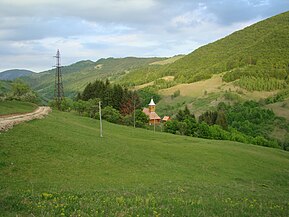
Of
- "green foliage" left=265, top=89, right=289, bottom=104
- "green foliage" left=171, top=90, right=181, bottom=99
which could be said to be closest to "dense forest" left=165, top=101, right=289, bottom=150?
"green foliage" left=265, top=89, right=289, bottom=104

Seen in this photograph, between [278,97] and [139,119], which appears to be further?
[278,97]

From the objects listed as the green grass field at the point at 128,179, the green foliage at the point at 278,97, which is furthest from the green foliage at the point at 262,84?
the green grass field at the point at 128,179

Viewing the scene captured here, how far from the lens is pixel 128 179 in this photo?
23.1 metres

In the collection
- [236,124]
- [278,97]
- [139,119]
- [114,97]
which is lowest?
[236,124]

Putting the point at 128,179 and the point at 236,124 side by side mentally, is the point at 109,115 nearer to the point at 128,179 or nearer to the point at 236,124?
the point at 128,179

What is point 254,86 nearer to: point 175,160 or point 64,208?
point 175,160

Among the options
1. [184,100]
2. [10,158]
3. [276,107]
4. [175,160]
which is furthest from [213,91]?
[10,158]

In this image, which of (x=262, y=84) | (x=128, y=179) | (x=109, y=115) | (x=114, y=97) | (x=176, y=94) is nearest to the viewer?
(x=128, y=179)

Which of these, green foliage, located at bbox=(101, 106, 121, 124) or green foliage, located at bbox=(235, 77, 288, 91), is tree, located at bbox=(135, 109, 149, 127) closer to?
green foliage, located at bbox=(101, 106, 121, 124)

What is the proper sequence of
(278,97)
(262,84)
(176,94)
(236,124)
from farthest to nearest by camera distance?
(176,94) → (262,84) → (278,97) → (236,124)

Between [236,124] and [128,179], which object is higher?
[128,179]

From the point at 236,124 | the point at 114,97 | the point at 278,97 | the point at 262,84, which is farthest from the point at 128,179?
the point at 262,84

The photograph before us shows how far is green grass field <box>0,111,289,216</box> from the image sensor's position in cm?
984

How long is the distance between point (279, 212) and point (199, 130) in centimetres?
7080
